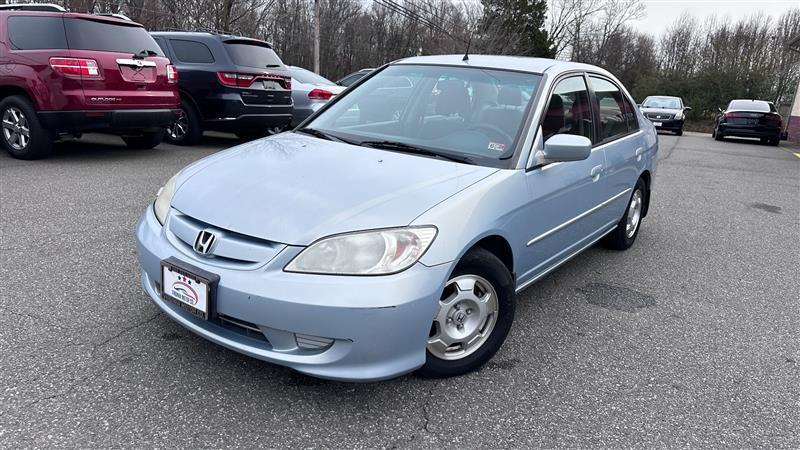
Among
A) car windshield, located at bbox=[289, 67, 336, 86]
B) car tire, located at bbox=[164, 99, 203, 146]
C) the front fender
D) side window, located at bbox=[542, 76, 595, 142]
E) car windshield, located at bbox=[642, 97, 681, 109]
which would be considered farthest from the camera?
car windshield, located at bbox=[642, 97, 681, 109]

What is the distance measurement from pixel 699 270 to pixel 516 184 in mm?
2493

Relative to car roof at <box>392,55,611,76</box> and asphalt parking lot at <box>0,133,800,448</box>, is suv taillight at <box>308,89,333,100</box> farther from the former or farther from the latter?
car roof at <box>392,55,611,76</box>

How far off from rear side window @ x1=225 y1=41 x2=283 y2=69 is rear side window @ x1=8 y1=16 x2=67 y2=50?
7.59 ft

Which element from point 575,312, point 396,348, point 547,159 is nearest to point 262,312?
point 396,348

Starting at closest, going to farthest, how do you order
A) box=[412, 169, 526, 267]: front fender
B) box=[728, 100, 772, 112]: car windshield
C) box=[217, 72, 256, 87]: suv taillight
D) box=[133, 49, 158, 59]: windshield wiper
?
box=[412, 169, 526, 267]: front fender < box=[133, 49, 158, 59]: windshield wiper < box=[217, 72, 256, 87]: suv taillight < box=[728, 100, 772, 112]: car windshield

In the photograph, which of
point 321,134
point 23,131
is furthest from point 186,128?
point 321,134

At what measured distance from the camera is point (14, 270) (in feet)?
11.8

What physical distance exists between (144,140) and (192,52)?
1.47 metres

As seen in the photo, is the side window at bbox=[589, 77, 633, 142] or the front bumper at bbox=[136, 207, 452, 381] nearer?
the front bumper at bbox=[136, 207, 452, 381]

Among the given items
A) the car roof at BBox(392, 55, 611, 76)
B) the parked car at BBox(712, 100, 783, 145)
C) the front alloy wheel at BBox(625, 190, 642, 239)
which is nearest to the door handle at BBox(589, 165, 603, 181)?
the car roof at BBox(392, 55, 611, 76)

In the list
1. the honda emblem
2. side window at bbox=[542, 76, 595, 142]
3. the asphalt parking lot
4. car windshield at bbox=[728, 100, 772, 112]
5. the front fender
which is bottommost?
the asphalt parking lot

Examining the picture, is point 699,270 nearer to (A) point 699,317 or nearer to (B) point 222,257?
(A) point 699,317

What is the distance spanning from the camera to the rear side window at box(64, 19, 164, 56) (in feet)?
21.3

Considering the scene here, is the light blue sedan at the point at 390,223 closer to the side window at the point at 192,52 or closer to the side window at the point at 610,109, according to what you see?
the side window at the point at 610,109
